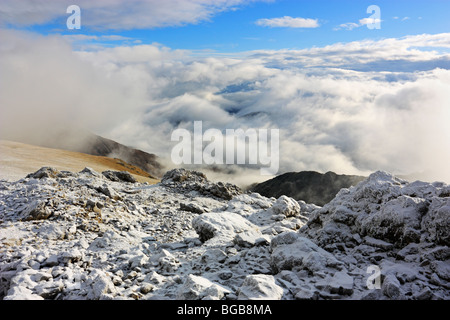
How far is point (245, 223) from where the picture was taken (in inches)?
576

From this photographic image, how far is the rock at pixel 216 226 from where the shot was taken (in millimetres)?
12258

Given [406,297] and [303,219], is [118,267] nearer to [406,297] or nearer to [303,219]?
[406,297]

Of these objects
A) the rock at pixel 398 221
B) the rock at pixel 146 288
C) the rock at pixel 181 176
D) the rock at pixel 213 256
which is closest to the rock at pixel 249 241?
the rock at pixel 213 256

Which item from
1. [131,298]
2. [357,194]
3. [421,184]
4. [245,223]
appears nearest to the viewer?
[131,298]

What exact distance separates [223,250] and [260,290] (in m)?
3.60

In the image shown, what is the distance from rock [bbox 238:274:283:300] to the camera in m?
7.00

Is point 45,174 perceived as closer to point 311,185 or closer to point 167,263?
point 167,263

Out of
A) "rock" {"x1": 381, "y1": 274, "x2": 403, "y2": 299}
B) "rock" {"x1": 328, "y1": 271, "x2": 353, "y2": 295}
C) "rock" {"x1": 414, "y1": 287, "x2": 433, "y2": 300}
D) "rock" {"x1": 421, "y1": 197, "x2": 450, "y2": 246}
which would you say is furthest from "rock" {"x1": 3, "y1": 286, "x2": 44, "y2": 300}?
"rock" {"x1": 421, "y1": 197, "x2": 450, "y2": 246}

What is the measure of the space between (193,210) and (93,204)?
539cm

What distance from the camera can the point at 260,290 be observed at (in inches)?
279

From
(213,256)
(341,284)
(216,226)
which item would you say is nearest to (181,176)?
(216,226)

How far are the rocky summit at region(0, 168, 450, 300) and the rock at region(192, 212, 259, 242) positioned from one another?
6 centimetres

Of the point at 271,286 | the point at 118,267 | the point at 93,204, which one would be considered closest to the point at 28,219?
the point at 93,204

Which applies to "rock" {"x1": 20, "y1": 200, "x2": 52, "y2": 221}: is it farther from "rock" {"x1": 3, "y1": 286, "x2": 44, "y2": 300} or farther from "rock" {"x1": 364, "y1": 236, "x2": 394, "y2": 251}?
"rock" {"x1": 364, "y1": 236, "x2": 394, "y2": 251}
